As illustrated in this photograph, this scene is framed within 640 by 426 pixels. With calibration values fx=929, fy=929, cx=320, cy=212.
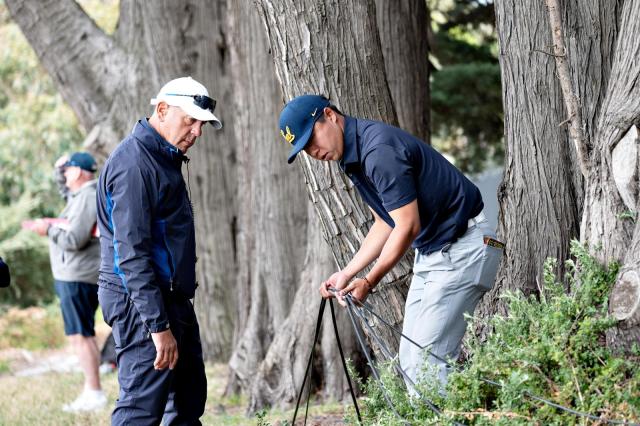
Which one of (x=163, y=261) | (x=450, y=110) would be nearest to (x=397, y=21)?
(x=163, y=261)

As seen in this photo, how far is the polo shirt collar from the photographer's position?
4.58m

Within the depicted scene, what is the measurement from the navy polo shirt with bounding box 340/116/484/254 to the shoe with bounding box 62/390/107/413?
4140 millimetres

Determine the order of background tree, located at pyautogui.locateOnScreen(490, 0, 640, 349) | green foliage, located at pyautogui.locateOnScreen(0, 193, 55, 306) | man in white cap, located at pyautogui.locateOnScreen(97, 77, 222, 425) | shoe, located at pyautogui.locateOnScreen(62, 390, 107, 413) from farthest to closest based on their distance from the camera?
green foliage, located at pyautogui.locateOnScreen(0, 193, 55, 306) < shoe, located at pyautogui.locateOnScreen(62, 390, 107, 413) < background tree, located at pyautogui.locateOnScreen(490, 0, 640, 349) < man in white cap, located at pyautogui.locateOnScreen(97, 77, 222, 425)

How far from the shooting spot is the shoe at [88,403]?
7.91 meters

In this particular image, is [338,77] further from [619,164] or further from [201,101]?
[619,164]

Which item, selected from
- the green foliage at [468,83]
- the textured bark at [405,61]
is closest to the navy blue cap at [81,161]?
the textured bark at [405,61]

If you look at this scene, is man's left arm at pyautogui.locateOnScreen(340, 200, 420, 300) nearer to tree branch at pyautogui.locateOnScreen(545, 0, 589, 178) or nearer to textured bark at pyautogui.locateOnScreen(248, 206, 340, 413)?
tree branch at pyautogui.locateOnScreen(545, 0, 589, 178)

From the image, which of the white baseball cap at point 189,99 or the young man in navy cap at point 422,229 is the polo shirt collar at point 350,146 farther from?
the white baseball cap at point 189,99

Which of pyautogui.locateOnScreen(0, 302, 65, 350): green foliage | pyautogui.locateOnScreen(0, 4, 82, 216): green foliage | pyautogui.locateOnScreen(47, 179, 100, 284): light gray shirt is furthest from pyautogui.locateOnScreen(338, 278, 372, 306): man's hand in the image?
pyautogui.locateOnScreen(0, 4, 82, 216): green foliage

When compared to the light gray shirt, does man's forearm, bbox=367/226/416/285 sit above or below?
above

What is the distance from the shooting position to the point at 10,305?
54.6 ft

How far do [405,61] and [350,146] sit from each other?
143 inches

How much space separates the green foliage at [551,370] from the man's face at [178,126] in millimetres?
1731

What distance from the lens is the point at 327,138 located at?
459cm
